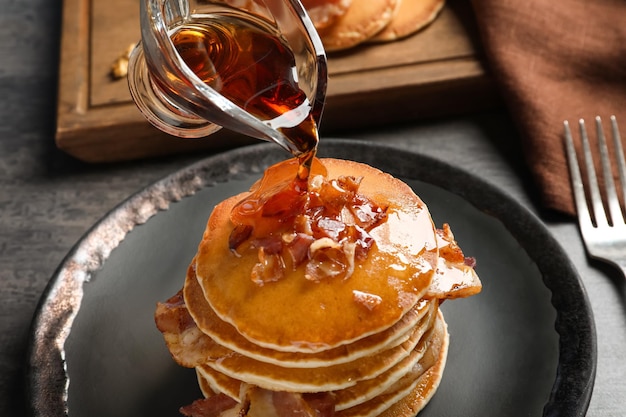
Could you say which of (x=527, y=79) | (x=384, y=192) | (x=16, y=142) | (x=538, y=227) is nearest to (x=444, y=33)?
(x=527, y=79)

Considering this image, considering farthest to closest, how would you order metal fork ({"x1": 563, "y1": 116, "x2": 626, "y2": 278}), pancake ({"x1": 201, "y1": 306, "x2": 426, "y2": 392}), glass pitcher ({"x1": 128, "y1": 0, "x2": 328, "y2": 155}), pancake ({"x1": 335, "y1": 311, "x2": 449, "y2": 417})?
metal fork ({"x1": 563, "y1": 116, "x2": 626, "y2": 278})
pancake ({"x1": 335, "y1": 311, "x2": 449, "y2": 417})
pancake ({"x1": 201, "y1": 306, "x2": 426, "y2": 392})
glass pitcher ({"x1": 128, "y1": 0, "x2": 328, "y2": 155})

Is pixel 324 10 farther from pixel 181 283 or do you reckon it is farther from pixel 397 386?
pixel 397 386

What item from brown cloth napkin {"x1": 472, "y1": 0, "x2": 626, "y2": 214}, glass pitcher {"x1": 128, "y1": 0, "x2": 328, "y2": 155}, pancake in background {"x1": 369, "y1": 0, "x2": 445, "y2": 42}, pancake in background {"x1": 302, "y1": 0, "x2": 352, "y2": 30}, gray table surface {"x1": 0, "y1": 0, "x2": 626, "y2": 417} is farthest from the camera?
pancake in background {"x1": 369, "y1": 0, "x2": 445, "y2": 42}

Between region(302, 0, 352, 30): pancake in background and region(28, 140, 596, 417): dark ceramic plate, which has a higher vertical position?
region(302, 0, 352, 30): pancake in background

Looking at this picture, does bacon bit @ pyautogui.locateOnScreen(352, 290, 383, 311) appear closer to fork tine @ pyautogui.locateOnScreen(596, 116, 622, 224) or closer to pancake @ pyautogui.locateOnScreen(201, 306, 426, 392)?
pancake @ pyautogui.locateOnScreen(201, 306, 426, 392)

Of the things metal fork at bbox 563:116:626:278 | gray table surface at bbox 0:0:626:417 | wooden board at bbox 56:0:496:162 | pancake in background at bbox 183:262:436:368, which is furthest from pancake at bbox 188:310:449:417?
wooden board at bbox 56:0:496:162

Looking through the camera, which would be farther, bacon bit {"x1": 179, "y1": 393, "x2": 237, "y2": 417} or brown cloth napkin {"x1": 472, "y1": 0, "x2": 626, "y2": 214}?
brown cloth napkin {"x1": 472, "y1": 0, "x2": 626, "y2": 214}

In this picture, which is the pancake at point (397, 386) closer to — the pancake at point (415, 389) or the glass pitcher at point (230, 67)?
Result: the pancake at point (415, 389)
